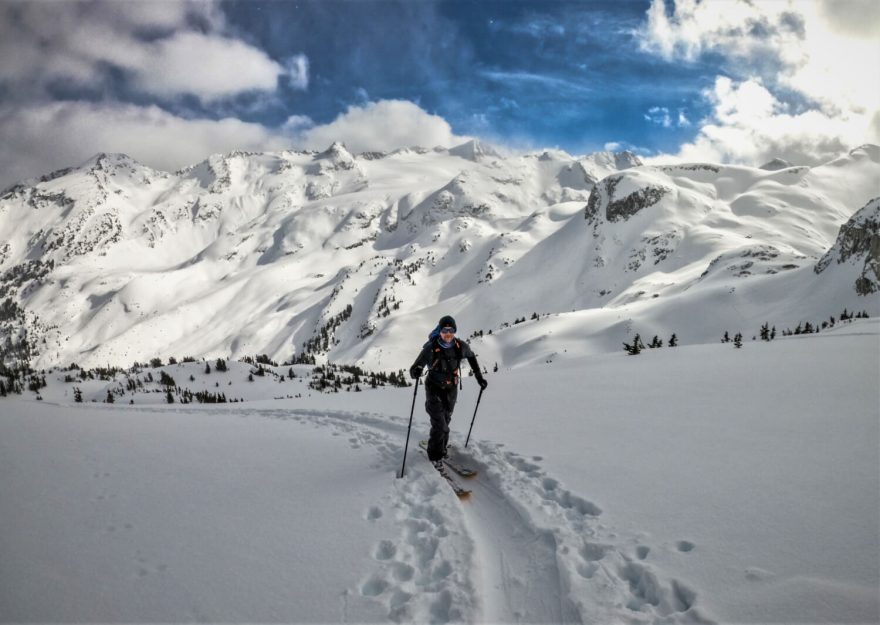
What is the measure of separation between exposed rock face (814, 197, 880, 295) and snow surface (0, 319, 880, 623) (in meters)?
24.7

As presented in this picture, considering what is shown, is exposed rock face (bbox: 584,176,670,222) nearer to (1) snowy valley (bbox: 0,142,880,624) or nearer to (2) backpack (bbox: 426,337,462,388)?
(1) snowy valley (bbox: 0,142,880,624)

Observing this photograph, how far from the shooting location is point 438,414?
7398 mm

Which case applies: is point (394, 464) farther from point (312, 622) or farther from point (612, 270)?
point (612, 270)

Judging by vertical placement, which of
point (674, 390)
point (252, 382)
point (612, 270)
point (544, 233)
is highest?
point (544, 233)

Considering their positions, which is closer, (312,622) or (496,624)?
(312,622)

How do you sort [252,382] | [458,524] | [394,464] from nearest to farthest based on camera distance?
[458,524], [394,464], [252,382]

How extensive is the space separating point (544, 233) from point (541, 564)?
120349 millimetres

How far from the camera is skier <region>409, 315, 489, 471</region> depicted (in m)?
7.34

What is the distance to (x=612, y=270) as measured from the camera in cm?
8162

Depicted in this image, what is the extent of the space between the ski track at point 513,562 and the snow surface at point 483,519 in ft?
0.07

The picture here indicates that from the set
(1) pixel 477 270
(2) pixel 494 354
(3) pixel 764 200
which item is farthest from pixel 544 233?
(2) pixel 494 354

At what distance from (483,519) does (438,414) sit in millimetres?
2335

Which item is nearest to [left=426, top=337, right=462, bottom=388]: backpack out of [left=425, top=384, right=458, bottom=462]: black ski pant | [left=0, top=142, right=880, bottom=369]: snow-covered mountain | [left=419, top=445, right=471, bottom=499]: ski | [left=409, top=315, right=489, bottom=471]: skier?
[left=409, top=315, right=489, bottom=471]: skier

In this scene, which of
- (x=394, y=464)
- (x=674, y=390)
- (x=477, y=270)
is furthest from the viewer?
(x=477, y=270)
